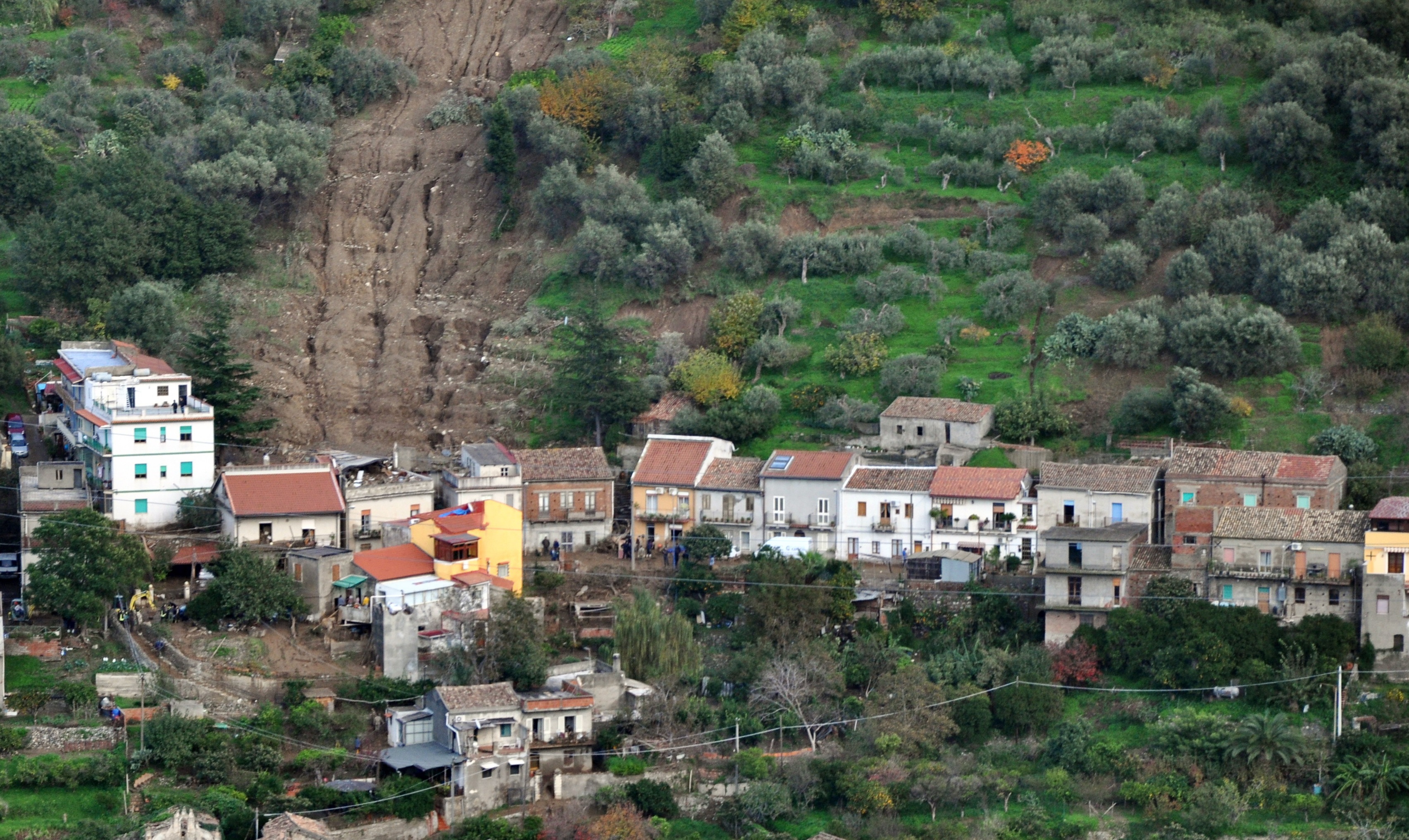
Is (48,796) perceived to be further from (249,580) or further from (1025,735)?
→ (1025,735)

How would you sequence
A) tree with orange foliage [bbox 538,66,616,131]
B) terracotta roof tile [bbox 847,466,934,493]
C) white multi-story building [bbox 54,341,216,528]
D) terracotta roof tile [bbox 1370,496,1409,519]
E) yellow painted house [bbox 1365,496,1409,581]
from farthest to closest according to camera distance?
1. tree with orange foliage [bbox 538,66,616,131]
2. terracotta roof tile [bbox 847,466,934,493]
3. white multi-story building [bbox 54,341,216,528]
4. terracotta roof tile [bbox 1370,496,1409,519]
5. yellow painted house [bbox 1365,496,1409,581]

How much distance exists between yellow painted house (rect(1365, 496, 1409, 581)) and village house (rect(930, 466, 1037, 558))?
33.9 feet

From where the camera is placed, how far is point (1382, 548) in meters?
66.9

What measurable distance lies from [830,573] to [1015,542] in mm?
5847

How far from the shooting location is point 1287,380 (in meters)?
80.0

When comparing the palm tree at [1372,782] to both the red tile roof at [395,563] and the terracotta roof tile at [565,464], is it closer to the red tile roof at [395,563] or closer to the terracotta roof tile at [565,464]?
the terracotta roof tile at [565,464]

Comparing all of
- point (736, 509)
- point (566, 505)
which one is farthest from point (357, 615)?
point (736, 509)

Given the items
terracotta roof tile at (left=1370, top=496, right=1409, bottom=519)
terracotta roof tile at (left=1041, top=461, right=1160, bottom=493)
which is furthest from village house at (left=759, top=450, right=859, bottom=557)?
terracotta roof tile at (left=1370, top=496, right=1409, bottom=519)

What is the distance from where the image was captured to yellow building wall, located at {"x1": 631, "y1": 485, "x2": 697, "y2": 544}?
76.4 m

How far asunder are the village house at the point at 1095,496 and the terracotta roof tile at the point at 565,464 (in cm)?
1366

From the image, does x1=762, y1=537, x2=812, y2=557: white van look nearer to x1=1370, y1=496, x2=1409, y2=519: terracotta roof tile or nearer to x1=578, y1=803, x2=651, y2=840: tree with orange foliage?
x1=578, y1=803, x2=651, y2=840: tree with orange foliage

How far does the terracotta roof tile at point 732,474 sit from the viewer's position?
76188 mm

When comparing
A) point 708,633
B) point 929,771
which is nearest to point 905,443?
point 708,633

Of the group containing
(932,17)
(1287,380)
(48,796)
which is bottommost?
(48,796)
